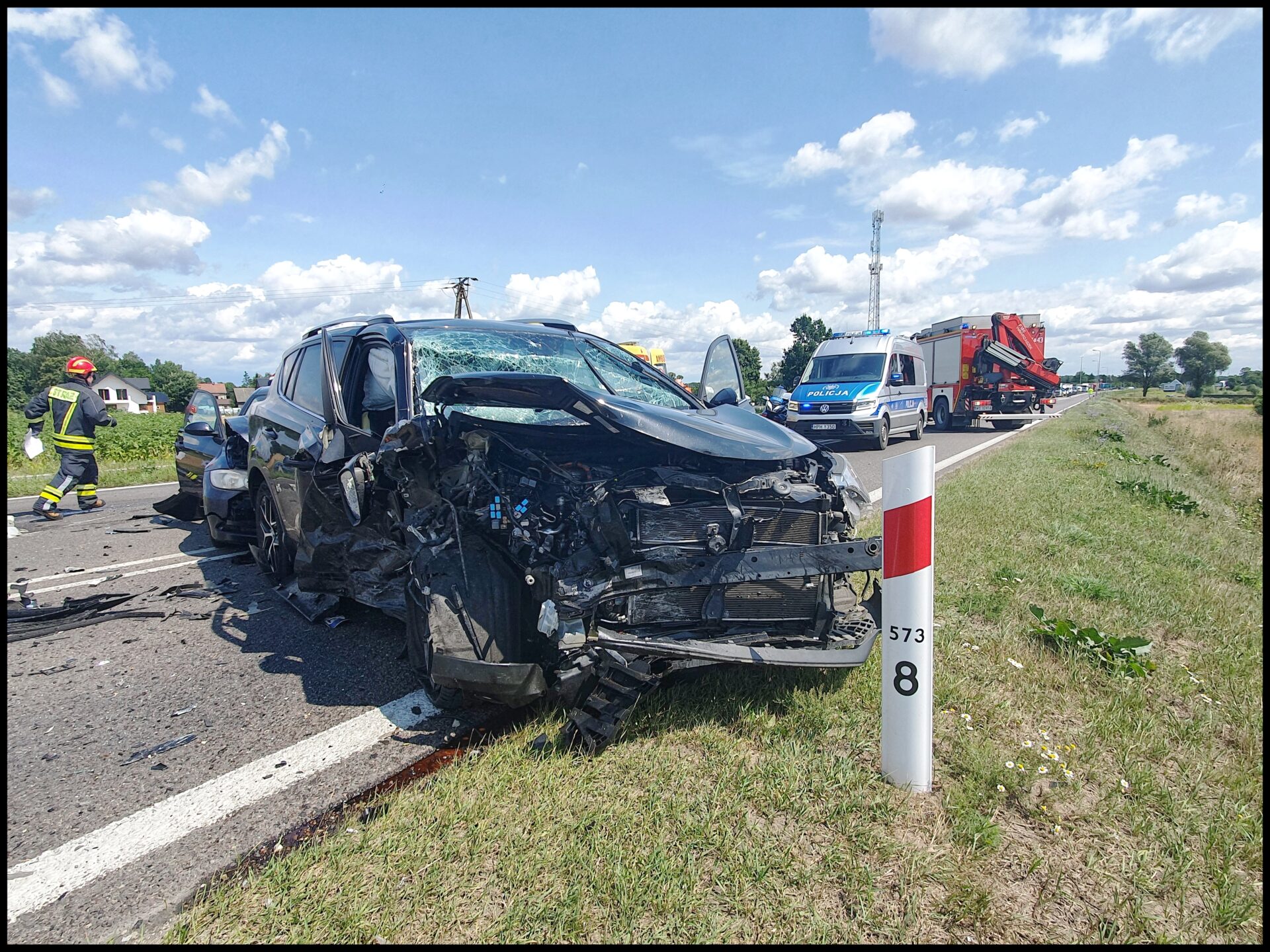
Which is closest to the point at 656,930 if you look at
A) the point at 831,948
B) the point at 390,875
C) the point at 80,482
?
the point at 831,948

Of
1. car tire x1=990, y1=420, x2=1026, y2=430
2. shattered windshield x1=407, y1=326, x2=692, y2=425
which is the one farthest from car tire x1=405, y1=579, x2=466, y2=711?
car tire x1=990, y1=420, x2=1026, y2=430

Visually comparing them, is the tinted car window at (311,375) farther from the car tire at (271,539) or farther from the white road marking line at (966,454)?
the white road marking line at (966,454)

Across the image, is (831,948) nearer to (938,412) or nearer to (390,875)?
(390,875)

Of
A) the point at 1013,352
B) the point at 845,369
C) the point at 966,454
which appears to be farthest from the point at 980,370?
the point at 966,454

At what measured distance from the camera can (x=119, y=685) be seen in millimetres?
3379

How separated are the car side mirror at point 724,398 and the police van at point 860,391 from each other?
893cm

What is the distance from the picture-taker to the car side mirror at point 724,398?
448 centimetres

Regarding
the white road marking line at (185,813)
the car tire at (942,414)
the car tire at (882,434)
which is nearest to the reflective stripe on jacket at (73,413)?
the white road marking line at (185,813)

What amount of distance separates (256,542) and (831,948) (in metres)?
5.50

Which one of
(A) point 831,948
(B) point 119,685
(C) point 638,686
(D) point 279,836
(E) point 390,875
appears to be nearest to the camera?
(A) point 831,948

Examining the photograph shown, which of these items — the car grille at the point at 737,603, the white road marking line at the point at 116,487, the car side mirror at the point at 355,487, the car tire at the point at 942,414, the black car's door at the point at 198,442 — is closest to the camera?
the car grille at the point at 737,603

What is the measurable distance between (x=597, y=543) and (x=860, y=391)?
12464 millimetres

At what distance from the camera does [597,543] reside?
281 centimetres

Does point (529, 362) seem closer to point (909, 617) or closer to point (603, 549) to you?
point (603, 549)
